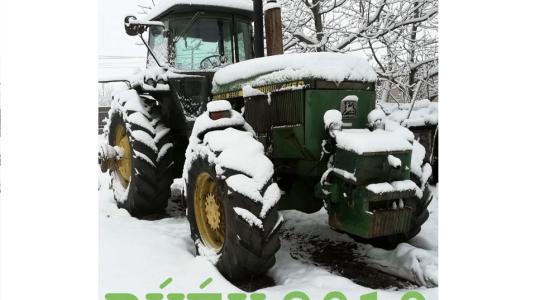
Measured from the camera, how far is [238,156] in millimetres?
2365

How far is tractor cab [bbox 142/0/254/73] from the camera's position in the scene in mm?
3543

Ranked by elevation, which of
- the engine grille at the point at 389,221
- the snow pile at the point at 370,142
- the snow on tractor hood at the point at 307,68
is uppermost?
the snow on tractor hood at the point at 307,68

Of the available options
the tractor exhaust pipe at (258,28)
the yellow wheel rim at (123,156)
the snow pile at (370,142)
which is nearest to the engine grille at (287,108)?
the snow pile at (370,142)

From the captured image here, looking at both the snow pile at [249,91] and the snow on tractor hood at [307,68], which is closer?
the snow on tractor hood at [307,68]

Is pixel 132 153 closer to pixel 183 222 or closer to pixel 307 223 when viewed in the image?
pixel 183 222

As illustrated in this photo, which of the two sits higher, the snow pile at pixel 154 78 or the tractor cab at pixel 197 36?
the tractor cab at pixel 197 36

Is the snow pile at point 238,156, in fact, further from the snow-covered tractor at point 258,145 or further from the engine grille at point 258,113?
the engine grille at point 258,113

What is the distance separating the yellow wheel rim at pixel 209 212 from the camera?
8.65 ft

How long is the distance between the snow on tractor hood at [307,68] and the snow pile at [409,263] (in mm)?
1002

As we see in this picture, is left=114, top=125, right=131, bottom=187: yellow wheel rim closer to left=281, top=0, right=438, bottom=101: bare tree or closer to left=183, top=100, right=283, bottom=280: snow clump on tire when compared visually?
left=183, top=100, right=283, bottom=280: snow clump on tire

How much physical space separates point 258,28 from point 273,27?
0.30 m

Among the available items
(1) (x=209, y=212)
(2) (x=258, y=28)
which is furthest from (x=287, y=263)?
(2) (x=258, y=28)

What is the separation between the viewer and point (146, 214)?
11.7ft

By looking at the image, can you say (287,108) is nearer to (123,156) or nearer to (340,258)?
(340,258)
